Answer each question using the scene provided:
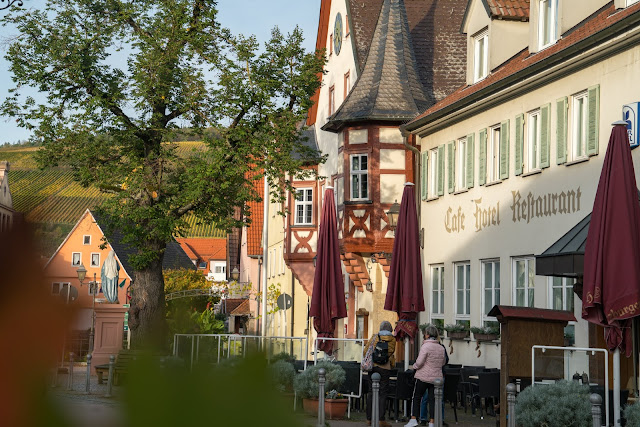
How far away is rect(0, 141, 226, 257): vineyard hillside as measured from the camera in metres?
1.45

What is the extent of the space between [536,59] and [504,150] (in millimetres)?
2478

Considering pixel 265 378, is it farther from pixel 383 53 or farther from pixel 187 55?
pixel 383 53

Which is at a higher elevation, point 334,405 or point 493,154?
point 493,154

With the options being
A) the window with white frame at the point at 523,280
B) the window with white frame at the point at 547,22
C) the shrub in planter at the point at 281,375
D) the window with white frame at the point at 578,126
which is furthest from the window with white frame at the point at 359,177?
the shrub in planter at the point at 281,375

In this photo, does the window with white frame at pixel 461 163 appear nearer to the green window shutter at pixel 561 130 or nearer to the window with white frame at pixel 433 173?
A: the window with white frame at pixel 433 173

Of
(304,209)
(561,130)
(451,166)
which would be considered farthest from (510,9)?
(304,209)

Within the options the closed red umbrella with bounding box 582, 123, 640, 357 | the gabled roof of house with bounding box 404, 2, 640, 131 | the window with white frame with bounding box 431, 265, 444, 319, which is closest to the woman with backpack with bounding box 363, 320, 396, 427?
the closed red umbrella with bounding box 582, 123, 640, 357

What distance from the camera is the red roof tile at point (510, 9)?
24.1 meters

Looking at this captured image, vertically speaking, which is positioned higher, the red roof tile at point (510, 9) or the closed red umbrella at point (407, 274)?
the red roof tile at point (510, 9)

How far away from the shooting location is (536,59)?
21.0 meters

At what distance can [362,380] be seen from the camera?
19.1 m

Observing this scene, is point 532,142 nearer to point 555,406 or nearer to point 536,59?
point 536,59

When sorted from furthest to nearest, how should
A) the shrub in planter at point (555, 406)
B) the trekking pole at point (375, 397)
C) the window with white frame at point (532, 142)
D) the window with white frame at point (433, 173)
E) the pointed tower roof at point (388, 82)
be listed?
the pointed tower roof at point (388, 82)
the window with white frame at point (433, 173)
the window with white frame at point (532, 142)
the trekking pole at point (375, 397)
the shrub in planter at point (555, 406)

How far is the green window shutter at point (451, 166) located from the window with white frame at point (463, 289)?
193 centimetres
